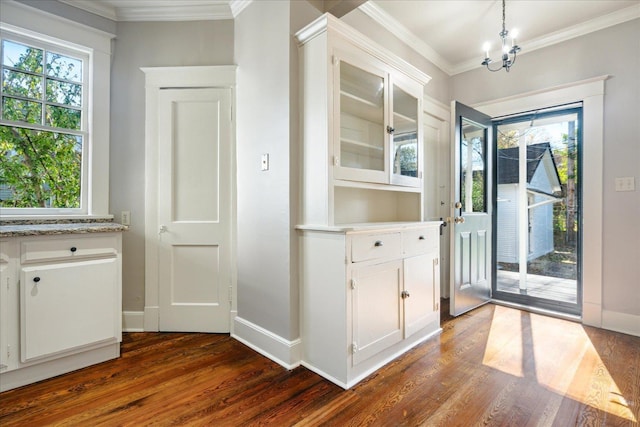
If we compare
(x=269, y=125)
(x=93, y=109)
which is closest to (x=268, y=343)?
(x=269, y=125)

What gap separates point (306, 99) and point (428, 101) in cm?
189

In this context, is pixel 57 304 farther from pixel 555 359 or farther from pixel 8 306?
pixel 555 359

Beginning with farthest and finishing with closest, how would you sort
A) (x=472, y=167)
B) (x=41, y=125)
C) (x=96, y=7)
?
(x=472, y=167), (x=96, y=7), (x=41, y=125)

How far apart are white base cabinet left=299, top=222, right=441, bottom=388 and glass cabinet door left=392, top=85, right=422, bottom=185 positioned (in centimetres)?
45

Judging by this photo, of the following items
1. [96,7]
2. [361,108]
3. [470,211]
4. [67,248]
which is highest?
[96,7]

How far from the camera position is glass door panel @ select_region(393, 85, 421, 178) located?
2346mm

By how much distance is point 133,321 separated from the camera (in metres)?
2.56

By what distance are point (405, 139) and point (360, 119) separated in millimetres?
518

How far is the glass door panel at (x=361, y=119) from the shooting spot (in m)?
2.00

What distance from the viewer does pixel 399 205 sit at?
9.36 feet

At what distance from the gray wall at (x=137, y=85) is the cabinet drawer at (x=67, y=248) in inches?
20.0

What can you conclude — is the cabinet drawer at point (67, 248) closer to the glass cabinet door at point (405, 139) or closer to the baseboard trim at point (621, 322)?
the glass cabinet door at point (405, 139)

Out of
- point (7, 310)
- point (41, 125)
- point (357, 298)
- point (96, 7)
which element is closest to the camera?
point (7, 310)

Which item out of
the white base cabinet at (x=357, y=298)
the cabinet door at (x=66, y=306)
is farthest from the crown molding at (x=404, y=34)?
the cabinet door at (x=66, y=306)
